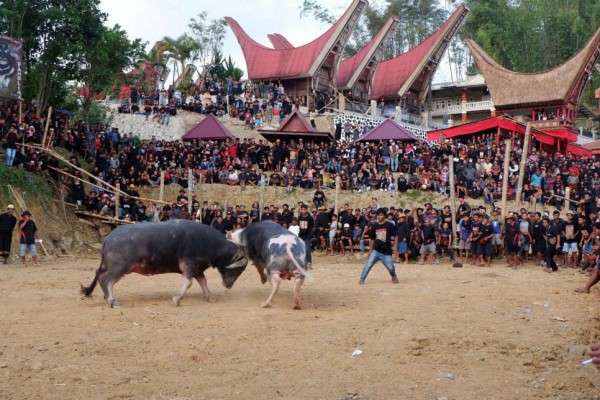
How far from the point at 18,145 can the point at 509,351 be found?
19.2m

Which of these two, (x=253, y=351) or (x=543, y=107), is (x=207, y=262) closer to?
(x=253, y=351)

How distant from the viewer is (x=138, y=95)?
124 ft

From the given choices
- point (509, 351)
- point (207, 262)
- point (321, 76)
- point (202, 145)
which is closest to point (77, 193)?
point (202, 145)

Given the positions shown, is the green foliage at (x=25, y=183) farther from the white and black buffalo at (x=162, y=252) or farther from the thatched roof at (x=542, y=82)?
the thatched roof at (x=542, y=82)

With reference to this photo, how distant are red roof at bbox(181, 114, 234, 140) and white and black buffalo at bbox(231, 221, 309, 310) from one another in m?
18.5

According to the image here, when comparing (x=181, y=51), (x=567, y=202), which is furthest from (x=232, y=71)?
(x=567, y=202)

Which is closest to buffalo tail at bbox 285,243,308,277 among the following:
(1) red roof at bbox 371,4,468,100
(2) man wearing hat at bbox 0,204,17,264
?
(2) man wearing hat at bbox 0,204,17,264

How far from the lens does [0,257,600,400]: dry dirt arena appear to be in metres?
7.08

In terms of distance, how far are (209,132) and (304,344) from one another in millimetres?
23050

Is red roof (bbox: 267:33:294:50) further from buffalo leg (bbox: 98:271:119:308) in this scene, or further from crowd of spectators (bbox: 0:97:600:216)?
buffalo leg (bbox: 98:271:119:308)

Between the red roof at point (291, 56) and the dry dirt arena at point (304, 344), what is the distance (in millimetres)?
29540

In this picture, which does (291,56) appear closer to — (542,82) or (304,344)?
(542,82)

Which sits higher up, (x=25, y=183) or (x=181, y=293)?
(x=25, y=183)

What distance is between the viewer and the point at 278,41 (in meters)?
51.0
